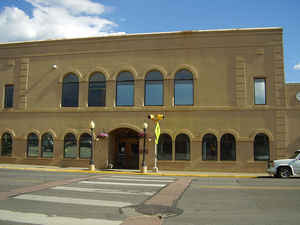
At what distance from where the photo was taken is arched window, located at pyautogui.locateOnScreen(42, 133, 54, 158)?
23391 mm

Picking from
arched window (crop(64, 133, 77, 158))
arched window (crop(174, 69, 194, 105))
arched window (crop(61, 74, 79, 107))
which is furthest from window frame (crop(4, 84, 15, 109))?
arched window (crop(174, 69, 194, 105))

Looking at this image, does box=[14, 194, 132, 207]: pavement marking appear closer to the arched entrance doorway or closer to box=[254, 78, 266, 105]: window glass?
the arched entrance doorway

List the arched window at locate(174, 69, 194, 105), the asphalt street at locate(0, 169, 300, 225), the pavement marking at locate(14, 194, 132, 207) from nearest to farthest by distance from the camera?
the asphalt street at locate(0, 169, 300, 225) < the pavement marking at locate(14, 194, 132, 207) < the arched window at locate(174, 69, 194, 105)

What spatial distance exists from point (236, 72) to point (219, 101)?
93.9 inches

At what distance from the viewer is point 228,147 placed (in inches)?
820

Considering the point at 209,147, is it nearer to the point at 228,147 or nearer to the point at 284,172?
the point at 228,147

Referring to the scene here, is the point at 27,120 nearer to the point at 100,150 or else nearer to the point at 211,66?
the point at 100,150

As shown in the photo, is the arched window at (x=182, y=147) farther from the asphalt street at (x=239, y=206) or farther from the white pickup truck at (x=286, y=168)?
the asphalt street at (x=239, y=206)

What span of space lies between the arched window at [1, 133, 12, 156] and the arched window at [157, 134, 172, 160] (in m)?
12.4

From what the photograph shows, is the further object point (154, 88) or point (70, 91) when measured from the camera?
point (70, 91)

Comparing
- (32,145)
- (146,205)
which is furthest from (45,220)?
(32,145)

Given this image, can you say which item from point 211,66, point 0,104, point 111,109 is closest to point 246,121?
point 211,66

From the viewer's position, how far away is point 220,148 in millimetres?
20828

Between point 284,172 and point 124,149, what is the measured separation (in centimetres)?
1173
